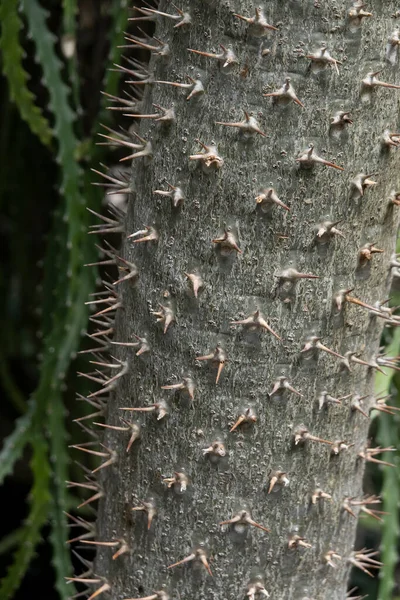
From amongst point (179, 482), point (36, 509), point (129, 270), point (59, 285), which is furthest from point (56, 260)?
point (179, 482)

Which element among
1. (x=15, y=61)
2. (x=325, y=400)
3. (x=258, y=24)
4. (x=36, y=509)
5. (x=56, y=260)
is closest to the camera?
(x=258, y=24)

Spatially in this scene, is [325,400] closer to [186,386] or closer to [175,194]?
[186,386]

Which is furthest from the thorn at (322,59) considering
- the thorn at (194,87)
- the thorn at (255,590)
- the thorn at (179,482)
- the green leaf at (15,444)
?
the green leaf at (15,444)

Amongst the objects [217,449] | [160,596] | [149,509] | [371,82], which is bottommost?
[160,596]

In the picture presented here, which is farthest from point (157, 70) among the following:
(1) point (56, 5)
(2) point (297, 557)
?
(1) point (56, 5)

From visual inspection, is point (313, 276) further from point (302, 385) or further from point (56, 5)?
point (56, 5)

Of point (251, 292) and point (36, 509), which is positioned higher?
point (251, 292)
